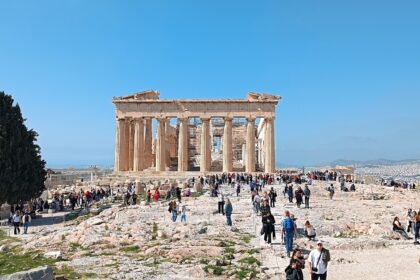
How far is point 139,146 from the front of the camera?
5484 cm

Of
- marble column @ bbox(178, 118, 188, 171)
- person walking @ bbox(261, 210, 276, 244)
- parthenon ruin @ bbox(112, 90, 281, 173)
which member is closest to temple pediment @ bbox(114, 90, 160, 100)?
parthenon ruin @ bbox(112, 90, 281, 173)

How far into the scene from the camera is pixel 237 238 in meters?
19.4

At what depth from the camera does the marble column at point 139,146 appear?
54750 mm

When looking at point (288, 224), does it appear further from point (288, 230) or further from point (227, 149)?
point (227, 149)

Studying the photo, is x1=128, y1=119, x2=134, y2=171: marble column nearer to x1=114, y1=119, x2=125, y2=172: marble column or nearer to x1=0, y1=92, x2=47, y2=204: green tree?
x1=114, y1=119, x2=125, y2=172: marble column

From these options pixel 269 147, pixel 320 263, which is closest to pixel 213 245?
pixel 320 263

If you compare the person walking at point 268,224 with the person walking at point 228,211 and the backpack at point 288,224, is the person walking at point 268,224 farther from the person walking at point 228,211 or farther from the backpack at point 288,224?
the person walking at point 228,211

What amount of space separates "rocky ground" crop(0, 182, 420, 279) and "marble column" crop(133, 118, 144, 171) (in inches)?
1020

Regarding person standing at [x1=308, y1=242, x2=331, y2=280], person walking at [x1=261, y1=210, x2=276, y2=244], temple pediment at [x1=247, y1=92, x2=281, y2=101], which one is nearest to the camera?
person standing at [x1=308, y1=242, x2=331, y2=280]

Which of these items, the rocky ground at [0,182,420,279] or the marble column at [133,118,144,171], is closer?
the rocky ground at [0,182,420,279]

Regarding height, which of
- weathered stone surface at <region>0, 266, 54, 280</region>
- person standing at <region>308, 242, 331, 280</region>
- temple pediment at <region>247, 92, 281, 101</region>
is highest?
temple pediment at <region>247, 92, 281, 101</region>

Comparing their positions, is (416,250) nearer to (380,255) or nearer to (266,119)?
(380,255)

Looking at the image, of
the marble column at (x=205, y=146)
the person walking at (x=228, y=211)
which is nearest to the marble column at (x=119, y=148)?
the marble column at (x=205, y=146)

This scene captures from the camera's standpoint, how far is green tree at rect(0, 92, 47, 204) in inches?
1256
